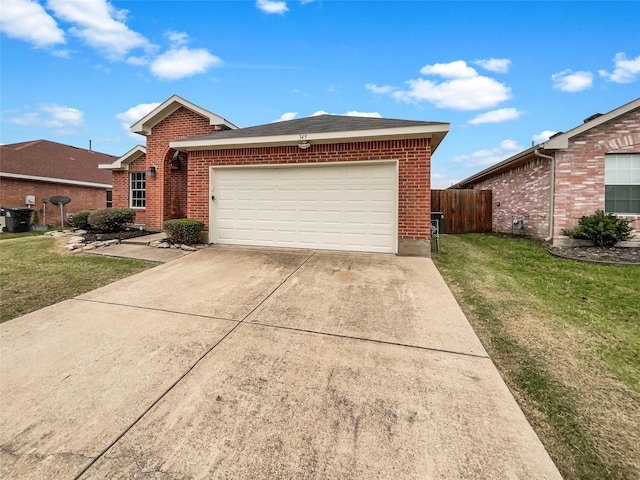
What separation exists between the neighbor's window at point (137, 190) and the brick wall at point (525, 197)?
48.2 ft

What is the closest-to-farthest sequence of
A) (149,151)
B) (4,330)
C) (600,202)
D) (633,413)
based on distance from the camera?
Answer: 1. (633,413)
2. (4,330)
3. (600,202)
4. (149,151)

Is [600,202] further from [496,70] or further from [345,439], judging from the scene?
[345,439]

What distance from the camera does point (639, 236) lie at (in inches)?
310

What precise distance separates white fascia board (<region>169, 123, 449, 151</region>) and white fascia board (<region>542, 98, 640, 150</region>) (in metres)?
4.13

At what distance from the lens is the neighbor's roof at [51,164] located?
1393cm

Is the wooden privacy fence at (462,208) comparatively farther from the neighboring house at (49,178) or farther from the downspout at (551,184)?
the neighboring house at (49,178)

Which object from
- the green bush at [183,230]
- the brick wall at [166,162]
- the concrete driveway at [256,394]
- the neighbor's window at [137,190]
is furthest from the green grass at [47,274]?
the neighbor's window at [137,190]

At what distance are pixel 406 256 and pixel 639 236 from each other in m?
6.81

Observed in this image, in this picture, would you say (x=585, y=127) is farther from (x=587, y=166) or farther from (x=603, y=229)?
(x=603, y=229)

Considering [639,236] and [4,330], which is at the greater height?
[639,236]

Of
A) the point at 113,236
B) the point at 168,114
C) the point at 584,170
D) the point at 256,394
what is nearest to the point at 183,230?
the point at 113,236

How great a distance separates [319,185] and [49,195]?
15966 millimetres

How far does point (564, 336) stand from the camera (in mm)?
3207

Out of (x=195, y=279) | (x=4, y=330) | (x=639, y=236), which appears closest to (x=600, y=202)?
(x=639, y=236)
